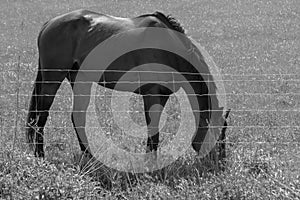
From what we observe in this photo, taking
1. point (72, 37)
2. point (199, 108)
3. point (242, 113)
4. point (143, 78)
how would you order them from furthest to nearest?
point (242, 113), point (72, 37), point (143, 78), point (199, 108)

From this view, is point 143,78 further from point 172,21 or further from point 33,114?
point 33,114

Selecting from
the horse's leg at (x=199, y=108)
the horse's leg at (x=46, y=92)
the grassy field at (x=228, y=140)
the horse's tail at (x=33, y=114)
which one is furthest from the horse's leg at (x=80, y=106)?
the horse's leg at (x=199, y=108)

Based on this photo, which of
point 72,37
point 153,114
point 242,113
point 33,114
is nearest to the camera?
point 153,114

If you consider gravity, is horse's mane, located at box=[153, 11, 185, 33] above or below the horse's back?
above

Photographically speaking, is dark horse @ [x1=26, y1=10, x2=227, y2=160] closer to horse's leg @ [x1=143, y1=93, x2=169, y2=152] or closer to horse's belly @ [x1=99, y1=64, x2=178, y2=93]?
horse's belly @ [x1=99, y1=64, x2=178, y2=93]

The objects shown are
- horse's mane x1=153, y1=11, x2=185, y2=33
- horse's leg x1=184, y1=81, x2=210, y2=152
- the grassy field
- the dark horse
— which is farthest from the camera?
the dark horse

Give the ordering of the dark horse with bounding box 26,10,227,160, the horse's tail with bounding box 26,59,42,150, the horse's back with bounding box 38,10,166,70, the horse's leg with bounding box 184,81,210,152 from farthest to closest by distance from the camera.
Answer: the horse's back with bounding box 38,10,166,70, the dark horse with bounding box 26,10,227,160, the horse's tail with bounding box 26,59,42,150, the horse's leg with bounding box 184,81,210,152

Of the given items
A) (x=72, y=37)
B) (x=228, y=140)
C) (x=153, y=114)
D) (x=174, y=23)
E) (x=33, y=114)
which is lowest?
(x=228, y=140)

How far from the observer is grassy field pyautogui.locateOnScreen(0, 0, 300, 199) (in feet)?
17.7

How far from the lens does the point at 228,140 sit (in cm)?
715

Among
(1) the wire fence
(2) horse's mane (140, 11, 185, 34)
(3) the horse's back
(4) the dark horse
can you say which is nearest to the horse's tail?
(4) the dark horse

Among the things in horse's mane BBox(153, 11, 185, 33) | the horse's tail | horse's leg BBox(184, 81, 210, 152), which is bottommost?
the horse's tail

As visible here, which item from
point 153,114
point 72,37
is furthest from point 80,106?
point 153,114

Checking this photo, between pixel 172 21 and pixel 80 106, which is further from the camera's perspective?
pixel 80 106
